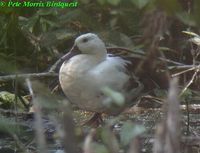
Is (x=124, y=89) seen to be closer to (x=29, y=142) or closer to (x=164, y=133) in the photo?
(x=29, y=142)

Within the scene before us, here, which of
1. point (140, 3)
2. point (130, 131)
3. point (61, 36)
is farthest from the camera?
point (61, 36)

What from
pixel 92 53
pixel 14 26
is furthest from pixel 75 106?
pixel 14 26

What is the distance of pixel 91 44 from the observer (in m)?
3.40

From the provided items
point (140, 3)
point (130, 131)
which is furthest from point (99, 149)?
point (140, 3)

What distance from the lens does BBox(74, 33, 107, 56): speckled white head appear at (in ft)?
11.1

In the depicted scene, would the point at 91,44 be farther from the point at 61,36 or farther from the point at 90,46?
the point at 61,36

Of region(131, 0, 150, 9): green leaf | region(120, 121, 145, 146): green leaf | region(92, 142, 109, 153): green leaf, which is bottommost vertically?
region(92, 142, 109, 153): green leaf

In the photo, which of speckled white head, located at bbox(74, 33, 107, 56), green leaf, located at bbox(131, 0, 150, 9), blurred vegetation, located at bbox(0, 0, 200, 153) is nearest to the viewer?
green leaf, located at bbox(131, 0, 150, 9)

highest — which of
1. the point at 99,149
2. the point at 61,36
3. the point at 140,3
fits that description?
the point at 140,3

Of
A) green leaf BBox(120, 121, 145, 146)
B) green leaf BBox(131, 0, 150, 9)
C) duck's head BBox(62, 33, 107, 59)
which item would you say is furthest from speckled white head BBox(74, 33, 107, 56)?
green leaf BBox(120, 121, 145, 146)

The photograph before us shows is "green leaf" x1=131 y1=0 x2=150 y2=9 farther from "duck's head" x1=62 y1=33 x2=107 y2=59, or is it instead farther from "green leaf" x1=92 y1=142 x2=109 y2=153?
"duck's head" x1=62 y1=33 x2=107 y2=59

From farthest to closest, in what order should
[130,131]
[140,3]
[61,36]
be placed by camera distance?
[61,36]
[140,3]
[130,131]

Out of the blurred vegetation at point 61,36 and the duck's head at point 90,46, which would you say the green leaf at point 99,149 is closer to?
the blurred vegetation at point 61,36

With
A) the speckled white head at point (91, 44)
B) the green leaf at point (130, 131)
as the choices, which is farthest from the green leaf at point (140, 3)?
the speckled white head at point (91, 44)
